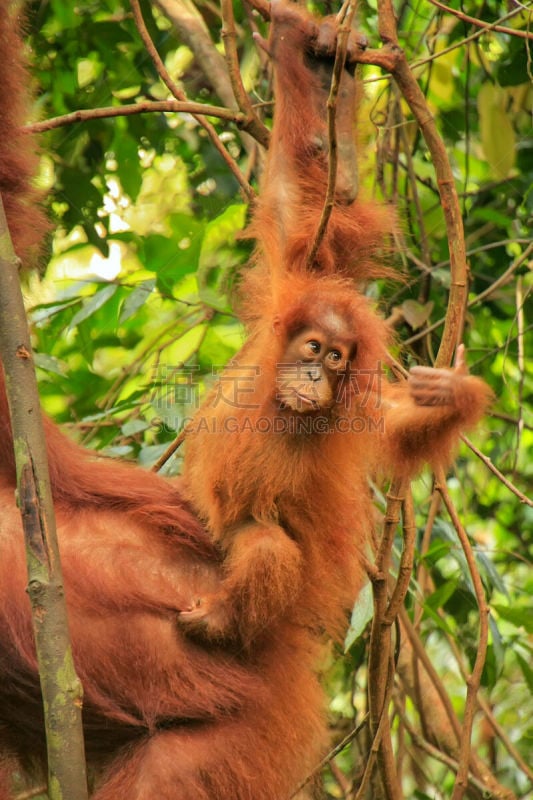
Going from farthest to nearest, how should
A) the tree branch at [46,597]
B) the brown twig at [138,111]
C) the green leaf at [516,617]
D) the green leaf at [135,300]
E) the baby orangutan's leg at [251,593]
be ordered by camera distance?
1. the green leaf at [135,300]
2. the green leaf at [516,617]
3. the brown twig at [138,111]
4. the baby orangutan's leg at [251,593]
5. the tree branch at [46,597]

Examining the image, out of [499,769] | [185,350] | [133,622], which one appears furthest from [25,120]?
[499,769]

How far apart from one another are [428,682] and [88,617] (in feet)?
7.49

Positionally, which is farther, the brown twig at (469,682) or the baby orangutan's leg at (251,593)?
the brown twig at (469,682)

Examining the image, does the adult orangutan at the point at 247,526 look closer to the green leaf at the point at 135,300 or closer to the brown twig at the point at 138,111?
the brown twig at the point at 138,111

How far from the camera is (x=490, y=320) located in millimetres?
4582

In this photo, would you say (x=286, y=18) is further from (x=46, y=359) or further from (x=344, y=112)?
(x=46, y=359)

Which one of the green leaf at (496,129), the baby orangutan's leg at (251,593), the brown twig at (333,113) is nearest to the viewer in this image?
the brown twig at (333,113)

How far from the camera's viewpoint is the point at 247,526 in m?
2.56

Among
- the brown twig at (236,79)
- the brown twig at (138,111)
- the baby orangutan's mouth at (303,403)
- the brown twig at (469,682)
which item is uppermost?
the brown twig at (236,79)

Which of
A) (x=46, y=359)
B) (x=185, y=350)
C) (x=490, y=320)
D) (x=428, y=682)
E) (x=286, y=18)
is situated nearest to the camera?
(x=286, y=18)

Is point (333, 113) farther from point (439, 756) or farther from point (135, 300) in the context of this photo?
point (439, 756)

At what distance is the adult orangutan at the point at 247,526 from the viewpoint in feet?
7.81

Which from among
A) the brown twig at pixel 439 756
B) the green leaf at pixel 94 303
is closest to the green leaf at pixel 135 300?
the green leaf at pixel 94 303

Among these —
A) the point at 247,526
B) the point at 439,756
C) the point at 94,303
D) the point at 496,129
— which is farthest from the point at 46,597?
the point at 496,129
